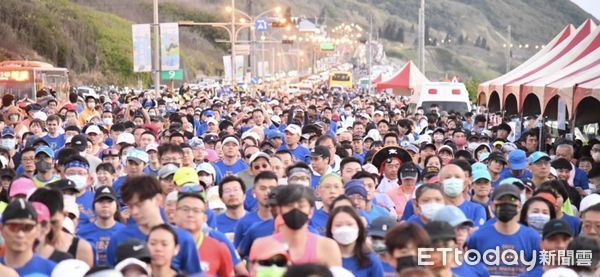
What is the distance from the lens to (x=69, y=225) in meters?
9.70

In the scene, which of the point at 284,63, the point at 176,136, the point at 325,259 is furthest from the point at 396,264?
the point at 284,63

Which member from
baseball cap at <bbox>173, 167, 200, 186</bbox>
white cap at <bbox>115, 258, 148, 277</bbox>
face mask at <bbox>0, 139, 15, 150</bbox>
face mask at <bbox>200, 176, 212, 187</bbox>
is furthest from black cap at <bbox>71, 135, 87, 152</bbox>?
white cap at <bbox>115, 258, 148, 277</bbox>

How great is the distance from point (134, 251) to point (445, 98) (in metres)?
25.5

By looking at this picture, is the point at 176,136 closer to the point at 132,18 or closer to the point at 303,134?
the point at 303,134

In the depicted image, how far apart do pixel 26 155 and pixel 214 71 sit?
94.8m

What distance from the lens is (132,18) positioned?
105188 mm

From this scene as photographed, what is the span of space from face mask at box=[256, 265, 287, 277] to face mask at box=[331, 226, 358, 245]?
1.01m

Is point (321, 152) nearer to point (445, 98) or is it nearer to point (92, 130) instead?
point (92, 130)

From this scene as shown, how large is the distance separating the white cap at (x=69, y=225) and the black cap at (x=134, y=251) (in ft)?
4.91

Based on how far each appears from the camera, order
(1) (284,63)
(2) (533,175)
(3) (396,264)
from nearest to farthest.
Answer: (3) (396,264), (2) (533,175), (1) (284,63)

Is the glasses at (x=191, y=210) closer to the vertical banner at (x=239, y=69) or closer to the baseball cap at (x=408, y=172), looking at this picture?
the baseball cap at (x=408, y=172)

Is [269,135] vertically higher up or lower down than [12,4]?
Answer: lower down

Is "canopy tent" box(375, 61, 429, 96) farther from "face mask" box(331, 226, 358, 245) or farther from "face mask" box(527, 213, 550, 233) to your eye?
"face mask" box(331, 226, 358, 245)

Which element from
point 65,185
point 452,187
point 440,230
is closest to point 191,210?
point 440,230
